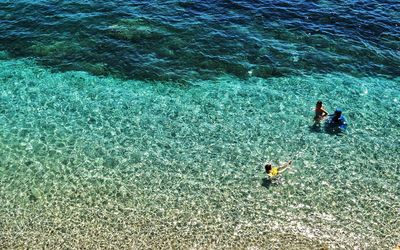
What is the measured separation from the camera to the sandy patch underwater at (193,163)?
76.7 feet

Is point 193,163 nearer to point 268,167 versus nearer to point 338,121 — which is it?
point 268,167

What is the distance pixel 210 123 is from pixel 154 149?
4.88 meters

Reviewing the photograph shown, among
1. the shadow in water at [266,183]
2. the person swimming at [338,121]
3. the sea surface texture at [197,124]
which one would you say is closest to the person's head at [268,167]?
the shadow in water at [266,183]

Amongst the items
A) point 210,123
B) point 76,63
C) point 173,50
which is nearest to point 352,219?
point 210,123

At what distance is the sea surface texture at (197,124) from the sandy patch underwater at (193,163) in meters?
0.11

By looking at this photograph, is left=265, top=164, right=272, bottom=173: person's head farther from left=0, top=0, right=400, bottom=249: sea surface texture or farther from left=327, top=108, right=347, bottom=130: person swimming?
left=327, top=108, right=347, bottom=130: person swimming

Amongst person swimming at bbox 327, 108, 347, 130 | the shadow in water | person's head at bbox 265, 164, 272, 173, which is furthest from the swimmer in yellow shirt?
person swimming at bbox 327, 108, 347, 130

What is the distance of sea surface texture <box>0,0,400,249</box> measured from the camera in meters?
→ 23.8

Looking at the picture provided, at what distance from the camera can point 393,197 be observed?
25.5 metres

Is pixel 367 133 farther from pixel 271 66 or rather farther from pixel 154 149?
pixel 154 149

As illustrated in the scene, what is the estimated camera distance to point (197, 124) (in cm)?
3139

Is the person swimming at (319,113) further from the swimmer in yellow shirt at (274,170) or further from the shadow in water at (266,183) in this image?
the shadow in water at (266,183)

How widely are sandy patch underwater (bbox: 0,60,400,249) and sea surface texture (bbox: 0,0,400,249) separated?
11 cm

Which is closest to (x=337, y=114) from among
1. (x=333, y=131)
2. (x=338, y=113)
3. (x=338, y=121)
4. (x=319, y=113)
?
(x=338, y=113)
